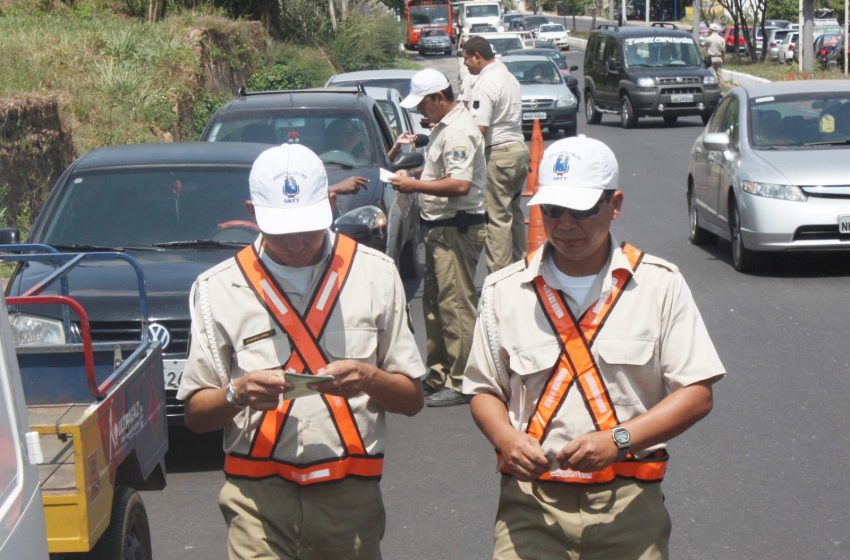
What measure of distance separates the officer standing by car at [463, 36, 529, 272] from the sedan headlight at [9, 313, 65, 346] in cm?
396

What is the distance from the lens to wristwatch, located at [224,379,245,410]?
370 cm

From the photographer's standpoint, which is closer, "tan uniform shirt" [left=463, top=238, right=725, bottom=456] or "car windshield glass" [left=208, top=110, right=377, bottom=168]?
"tan uniform shirt" [left=463, top=238, right=725, bottom=456]

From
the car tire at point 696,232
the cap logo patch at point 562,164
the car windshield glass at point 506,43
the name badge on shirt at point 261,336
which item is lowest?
the car windshield glass at point 506,43

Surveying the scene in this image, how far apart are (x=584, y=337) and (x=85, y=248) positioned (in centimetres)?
506

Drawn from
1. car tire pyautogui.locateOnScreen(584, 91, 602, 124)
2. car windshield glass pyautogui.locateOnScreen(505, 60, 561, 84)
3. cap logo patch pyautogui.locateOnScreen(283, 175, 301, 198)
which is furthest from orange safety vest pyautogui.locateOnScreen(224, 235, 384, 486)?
car tire pyautogui.locateOnScreen(584, 91, 602, 124)

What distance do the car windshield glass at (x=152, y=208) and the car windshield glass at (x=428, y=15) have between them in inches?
2524

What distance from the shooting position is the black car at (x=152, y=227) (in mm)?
7121

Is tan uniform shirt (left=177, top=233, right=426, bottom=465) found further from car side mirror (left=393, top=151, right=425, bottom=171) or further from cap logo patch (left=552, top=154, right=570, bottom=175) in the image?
car side mirror (left=393, top=151, right=425, bottom=171)

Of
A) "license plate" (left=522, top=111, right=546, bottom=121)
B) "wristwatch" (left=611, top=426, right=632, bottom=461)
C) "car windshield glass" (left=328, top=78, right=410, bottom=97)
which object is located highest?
"wristwatch" (left=611, top=426, right=632, bottom=461)

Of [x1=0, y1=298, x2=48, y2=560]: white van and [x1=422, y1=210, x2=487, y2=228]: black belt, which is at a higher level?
[x1=0, y1=298, x2=48, y2=560]: white van

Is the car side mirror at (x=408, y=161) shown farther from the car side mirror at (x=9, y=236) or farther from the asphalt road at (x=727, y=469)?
the car side mirror at (x=9, y=236)

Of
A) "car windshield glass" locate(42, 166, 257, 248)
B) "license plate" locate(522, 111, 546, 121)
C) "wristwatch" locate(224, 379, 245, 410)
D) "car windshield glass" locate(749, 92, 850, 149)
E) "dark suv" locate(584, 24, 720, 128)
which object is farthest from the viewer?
"dark suv" locate(584, 24, 720, 128)

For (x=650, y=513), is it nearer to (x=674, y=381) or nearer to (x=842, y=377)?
(x=674, y=381)

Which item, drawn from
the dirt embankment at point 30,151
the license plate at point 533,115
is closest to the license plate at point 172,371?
the dirt embankment at point 30,151
